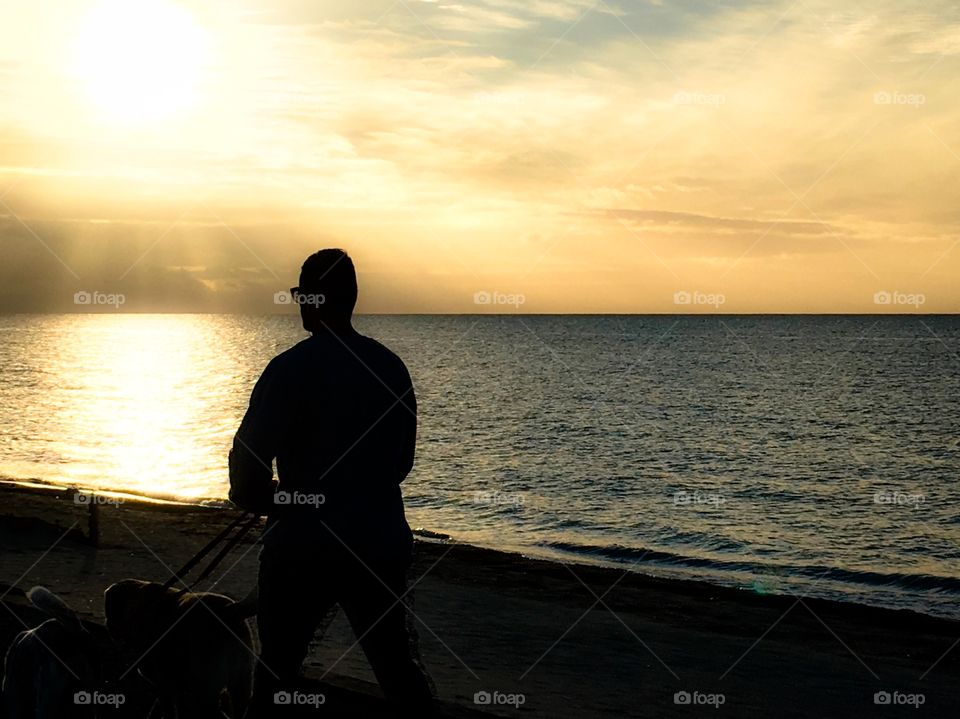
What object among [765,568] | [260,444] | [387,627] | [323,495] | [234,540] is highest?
[260,444]

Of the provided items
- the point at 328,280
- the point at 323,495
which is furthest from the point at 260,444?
the point at 328,280

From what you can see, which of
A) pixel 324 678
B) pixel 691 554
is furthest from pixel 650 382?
pixel 324 678

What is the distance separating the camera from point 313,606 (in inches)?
156

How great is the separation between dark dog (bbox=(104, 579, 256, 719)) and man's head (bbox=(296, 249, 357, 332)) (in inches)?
59.2

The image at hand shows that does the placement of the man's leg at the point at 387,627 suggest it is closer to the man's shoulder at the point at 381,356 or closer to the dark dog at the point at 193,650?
the man's shoulder at the point at 381,356

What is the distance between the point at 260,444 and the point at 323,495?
0.30 metres

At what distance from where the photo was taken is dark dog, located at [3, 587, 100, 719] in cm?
503

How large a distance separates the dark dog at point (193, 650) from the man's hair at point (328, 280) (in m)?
1.55

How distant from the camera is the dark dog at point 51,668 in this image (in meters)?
5.03

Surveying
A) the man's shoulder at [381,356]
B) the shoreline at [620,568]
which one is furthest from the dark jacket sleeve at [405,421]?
the shoreline at [620,568]

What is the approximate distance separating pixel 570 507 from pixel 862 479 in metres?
13.8

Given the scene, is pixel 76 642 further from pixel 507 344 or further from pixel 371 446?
pixel 507 344

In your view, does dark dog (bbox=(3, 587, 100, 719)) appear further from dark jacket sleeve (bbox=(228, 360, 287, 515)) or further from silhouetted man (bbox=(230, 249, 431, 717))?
dark jacket sleeve (bbox=(228, 360, 287, 515))

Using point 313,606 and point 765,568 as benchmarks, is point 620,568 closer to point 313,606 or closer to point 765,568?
point 765,568
